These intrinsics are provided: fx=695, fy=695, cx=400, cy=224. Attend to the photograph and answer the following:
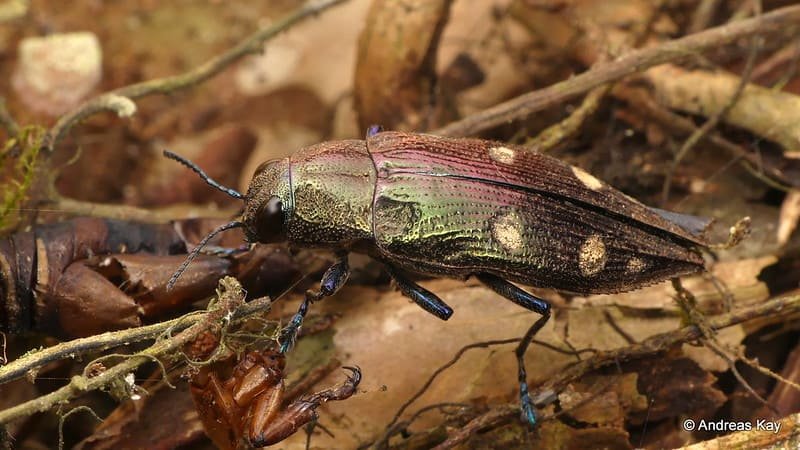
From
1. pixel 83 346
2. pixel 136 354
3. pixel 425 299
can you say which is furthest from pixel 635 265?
pixel 83 346

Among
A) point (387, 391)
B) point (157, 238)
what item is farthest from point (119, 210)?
point (387, 391)

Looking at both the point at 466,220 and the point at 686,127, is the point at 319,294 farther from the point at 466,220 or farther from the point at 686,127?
the point at 686,127

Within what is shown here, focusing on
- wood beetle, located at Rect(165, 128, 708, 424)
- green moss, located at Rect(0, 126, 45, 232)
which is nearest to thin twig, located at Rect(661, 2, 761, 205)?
wood beetle, located at Rect(165, 128, 708, 424)

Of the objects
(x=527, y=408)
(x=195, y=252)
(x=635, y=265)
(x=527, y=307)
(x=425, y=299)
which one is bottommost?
(x=527, y=408)

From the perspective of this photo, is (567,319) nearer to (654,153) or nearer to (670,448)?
(670,448)

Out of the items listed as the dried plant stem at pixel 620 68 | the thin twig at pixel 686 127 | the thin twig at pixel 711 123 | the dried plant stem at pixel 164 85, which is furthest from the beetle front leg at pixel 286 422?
the thin twig at pixel 686 127

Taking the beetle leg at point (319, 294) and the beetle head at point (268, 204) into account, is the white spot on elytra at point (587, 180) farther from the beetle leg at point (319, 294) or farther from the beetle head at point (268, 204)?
the beetle head at point (268, 204)
